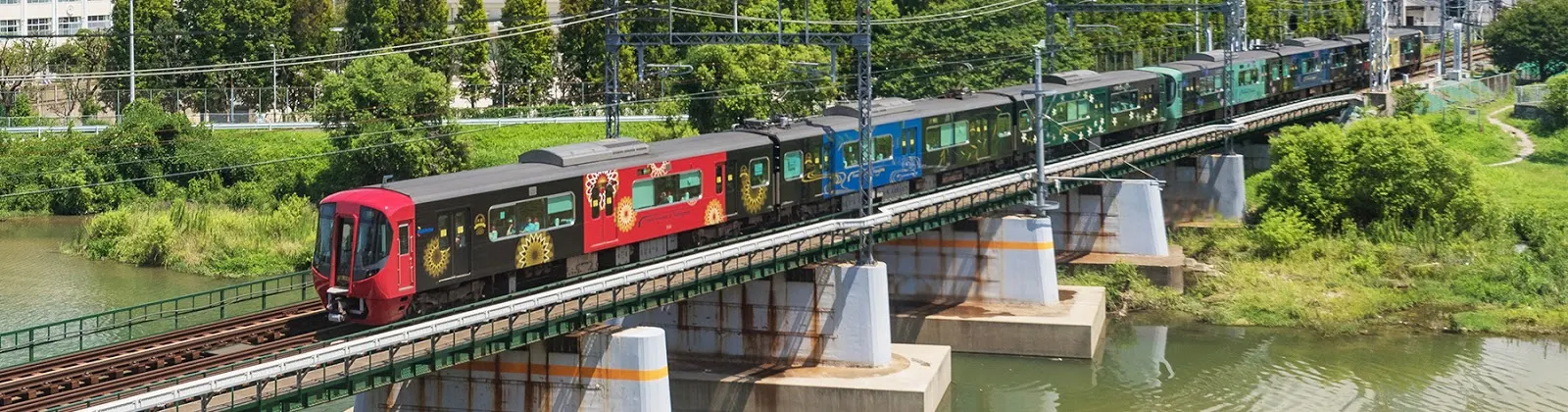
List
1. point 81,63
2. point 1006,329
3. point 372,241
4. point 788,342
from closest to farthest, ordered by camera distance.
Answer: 1. point 372,241
2. point 788,342
3. point 1006,329
4. point 81,63

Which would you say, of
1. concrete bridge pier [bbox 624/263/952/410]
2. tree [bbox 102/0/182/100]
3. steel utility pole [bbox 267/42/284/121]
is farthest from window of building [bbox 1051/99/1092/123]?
tree [bbox 102/0/182/100]

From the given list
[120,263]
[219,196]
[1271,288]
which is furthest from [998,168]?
[219,196]

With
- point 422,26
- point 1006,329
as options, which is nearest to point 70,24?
point 422,26

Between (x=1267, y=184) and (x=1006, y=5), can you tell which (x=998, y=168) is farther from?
(x=1006, y=5)

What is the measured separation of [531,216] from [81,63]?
73638 mm

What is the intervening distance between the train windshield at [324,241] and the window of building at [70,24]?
8125 centimetres

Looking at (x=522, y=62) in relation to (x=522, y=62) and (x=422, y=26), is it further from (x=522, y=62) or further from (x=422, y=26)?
(x=422, y=26)

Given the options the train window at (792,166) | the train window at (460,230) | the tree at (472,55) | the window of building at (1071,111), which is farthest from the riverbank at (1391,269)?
the tree at (472,55)

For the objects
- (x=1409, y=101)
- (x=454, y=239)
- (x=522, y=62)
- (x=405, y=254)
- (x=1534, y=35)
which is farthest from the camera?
(x=1534, y=35)

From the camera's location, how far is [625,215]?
40.5 m

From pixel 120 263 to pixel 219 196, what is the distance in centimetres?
1364

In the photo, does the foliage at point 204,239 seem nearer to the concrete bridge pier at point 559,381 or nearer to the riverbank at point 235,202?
the riverbank at point 235,202

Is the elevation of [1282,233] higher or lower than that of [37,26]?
lower

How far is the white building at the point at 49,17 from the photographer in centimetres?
10850
